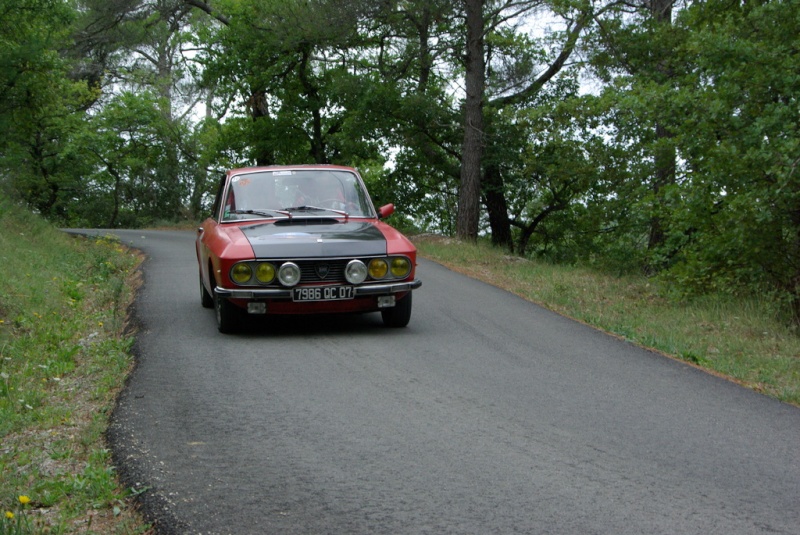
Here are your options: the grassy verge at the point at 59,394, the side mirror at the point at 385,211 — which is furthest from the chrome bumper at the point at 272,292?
the side mirror at the point at 385,211

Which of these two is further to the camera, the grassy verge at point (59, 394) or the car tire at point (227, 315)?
the car tire at point (227, 315)

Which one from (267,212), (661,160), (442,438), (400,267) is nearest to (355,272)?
(400,267)

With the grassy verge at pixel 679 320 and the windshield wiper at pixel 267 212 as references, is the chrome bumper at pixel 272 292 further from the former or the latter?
the grassy verge at pixel 679 320

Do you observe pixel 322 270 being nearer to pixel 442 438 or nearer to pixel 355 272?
pixel 355 272

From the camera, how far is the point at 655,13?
65.7 feet

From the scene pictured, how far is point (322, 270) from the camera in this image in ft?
28.4

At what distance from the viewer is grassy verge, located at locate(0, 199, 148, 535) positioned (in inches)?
166

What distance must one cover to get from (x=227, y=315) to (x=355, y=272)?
1.33 meters

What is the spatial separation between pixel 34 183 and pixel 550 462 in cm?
4443

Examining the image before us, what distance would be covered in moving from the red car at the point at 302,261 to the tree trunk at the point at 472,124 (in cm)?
1351

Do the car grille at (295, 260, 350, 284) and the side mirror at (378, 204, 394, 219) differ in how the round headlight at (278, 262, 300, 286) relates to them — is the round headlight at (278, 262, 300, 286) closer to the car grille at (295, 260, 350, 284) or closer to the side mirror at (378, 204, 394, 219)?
the car grille at (295, 260, 350, 284)

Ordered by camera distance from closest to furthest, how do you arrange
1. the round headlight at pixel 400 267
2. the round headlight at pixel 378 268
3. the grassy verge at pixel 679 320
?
the grassy verge at pixel 679 320, the round headlight at pixel 378 268, the round headlight at pixel 400 267

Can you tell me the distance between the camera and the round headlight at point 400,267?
8.91m

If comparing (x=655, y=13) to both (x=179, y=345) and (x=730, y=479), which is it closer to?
(x=179, y=345)
